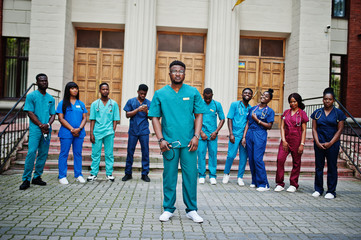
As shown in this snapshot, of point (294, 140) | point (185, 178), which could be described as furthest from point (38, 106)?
point (294, 140)

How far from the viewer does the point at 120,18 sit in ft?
42.6

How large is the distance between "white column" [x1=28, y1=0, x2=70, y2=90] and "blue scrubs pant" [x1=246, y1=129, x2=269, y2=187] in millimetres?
8312

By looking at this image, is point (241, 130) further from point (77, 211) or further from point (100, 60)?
point (100, 60)

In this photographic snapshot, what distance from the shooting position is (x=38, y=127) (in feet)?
21.9

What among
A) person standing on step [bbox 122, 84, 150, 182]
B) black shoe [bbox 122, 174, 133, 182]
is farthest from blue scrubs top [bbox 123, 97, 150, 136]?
black shoe [bbox 122, 174, 133, 182]

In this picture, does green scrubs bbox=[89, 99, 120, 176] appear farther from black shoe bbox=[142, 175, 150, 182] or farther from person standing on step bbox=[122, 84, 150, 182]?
Result: black shoe bbox=[142, 175, 150, 182]

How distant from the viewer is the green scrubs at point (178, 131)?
4680 mm

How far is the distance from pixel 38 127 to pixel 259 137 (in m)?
4.73

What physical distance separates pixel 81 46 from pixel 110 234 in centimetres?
1112

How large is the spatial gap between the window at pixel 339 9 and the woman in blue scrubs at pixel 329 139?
9018 mm

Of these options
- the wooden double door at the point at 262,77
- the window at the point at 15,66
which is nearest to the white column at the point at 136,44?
the wooden double door at the point at 262,77

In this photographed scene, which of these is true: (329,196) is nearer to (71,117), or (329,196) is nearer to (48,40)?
(71,117)

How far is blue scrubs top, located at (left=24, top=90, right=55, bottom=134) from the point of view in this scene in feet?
21.7

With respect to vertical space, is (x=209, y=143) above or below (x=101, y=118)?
below
